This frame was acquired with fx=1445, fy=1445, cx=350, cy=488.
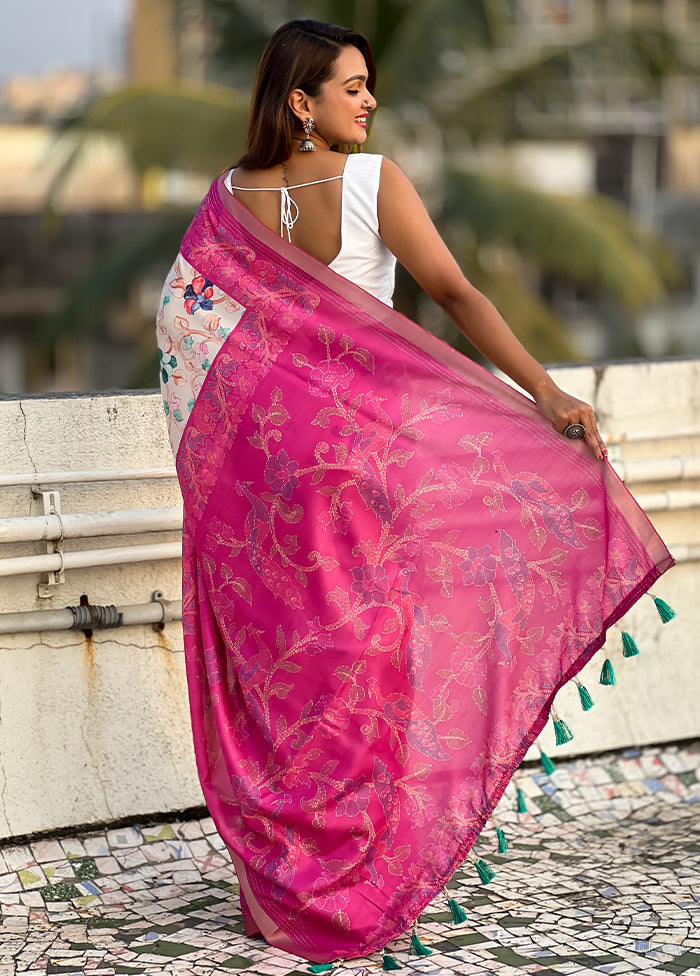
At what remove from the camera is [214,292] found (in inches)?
116

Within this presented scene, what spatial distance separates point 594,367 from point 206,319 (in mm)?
1516

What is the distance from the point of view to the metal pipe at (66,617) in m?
3.39

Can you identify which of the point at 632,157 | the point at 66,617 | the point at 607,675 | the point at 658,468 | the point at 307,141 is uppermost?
the point at 632,157

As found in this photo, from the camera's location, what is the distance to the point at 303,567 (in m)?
2.90

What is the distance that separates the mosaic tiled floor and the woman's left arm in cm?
104

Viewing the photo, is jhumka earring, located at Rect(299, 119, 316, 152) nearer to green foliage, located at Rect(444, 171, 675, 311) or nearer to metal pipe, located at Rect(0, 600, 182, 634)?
metal pipe, located at Rect(0, 600, 182, 634)

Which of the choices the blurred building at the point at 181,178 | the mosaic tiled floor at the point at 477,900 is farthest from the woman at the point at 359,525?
the blurred building at the point at 181,178

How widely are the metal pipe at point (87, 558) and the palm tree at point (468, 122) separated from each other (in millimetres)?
9221

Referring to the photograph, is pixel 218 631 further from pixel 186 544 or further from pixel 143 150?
pixel 143 150

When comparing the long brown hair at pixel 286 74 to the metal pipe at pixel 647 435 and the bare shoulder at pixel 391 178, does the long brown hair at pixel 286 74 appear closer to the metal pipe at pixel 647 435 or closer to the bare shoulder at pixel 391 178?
the bare shoulder at pixel 391 178

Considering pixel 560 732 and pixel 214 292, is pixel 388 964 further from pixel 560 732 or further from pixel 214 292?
pixel 214 292

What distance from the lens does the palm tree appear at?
12.7 meters

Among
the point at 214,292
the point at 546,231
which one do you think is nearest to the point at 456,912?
the point at 214,292

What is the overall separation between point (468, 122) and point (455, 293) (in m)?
11.9
